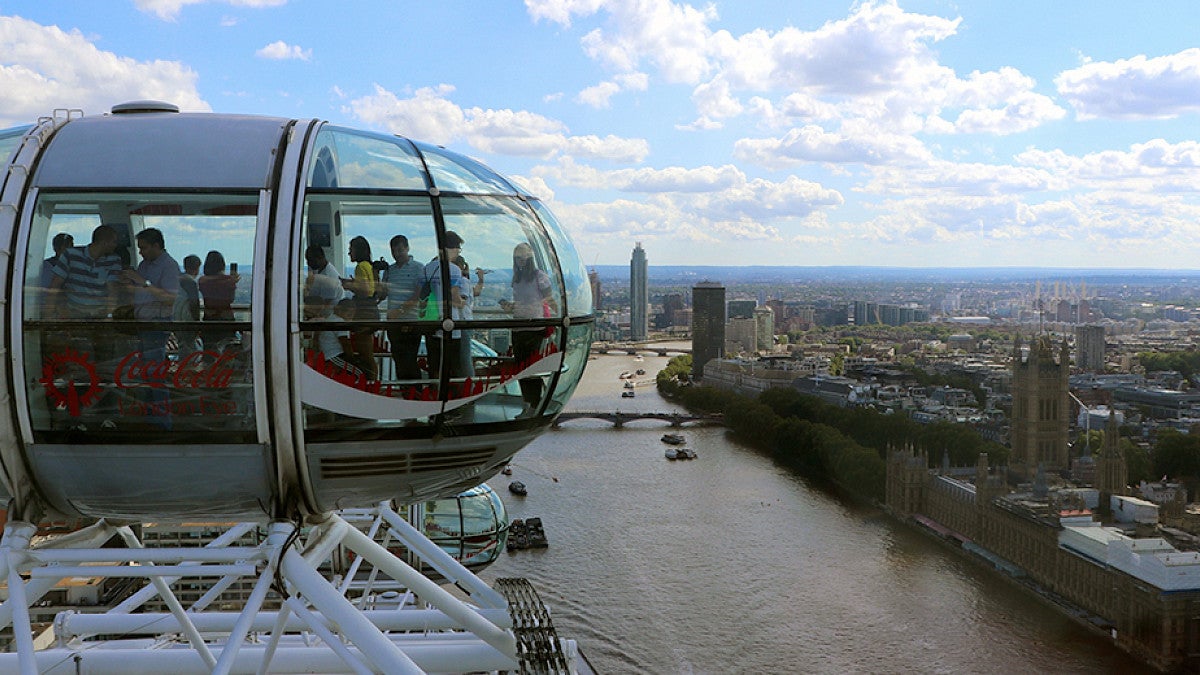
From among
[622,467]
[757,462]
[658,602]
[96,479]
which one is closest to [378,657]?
[96,479]

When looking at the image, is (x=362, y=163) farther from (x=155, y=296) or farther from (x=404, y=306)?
(x=155, y=296)

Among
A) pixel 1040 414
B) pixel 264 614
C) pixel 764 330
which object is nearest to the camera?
pixel 264 614

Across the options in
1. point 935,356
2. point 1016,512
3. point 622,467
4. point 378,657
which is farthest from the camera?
point 935,356

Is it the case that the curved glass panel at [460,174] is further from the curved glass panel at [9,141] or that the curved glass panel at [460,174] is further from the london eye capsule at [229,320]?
the curved glass panel at [9,141]

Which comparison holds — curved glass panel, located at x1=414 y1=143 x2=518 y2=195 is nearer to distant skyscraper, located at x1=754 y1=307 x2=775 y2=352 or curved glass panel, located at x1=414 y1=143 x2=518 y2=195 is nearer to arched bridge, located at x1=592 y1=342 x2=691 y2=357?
distant skyscraper, located at x1=754 y1=307 x2=775 y2=352

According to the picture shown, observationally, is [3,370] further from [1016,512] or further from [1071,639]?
[1016,512]

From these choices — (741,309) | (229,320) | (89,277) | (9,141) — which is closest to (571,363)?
(229,320)
